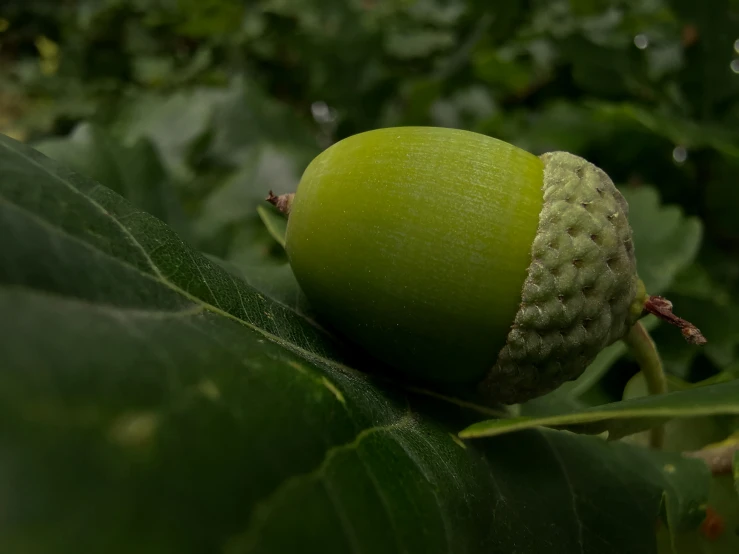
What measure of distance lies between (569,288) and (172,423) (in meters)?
0.47

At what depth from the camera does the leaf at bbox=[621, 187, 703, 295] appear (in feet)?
3.92

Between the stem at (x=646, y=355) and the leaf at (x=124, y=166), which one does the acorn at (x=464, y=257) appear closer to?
the stem at (x=646, y=355)

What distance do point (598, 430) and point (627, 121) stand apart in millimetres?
983

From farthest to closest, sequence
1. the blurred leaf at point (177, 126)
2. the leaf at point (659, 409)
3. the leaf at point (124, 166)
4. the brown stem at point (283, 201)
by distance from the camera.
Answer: the blurred leaf at point (177, 126) < the leaf at point (124, 166) < the brown stem at point (283, 201) < the leaf at point (659, 409)

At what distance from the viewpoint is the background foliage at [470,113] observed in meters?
1.27

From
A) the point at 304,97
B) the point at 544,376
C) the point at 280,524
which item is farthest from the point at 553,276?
the point at 304,97

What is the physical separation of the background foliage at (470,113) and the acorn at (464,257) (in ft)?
0.51

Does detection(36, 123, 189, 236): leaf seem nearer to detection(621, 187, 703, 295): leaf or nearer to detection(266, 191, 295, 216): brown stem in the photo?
detection(266, 191, 295, 216): brown stem

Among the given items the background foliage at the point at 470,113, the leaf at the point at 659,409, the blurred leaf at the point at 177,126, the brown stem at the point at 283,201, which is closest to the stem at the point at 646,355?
the background foliage at the point at 470,113

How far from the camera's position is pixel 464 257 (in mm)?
650

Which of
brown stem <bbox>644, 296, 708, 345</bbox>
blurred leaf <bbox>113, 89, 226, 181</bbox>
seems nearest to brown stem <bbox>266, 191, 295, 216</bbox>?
brown stem <bbox>644, 296, 708, 345</bbox>

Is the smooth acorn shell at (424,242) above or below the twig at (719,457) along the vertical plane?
above

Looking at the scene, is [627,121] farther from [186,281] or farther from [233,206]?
[186,281]

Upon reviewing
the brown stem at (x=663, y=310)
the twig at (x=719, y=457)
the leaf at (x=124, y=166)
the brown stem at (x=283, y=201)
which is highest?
the leaf at (x=124, y=166)
